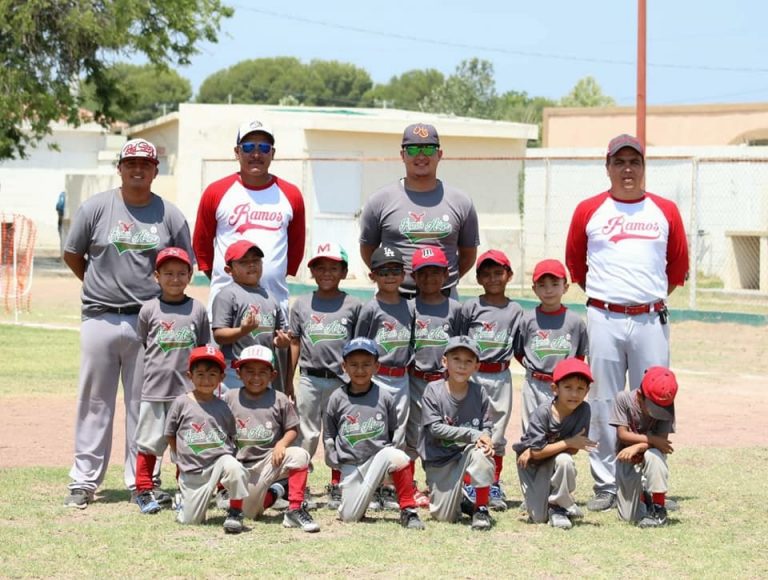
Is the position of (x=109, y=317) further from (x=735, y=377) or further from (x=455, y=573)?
(x=735, y=377)

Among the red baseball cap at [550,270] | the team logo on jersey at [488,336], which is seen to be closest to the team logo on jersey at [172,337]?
the team logo on jersey at [488,336]

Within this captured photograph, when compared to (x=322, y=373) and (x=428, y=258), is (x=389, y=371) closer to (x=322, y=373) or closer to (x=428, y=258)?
(x=322, y=373)

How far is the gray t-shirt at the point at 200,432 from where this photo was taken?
7109mm

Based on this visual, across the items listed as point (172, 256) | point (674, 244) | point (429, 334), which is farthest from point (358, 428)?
point (674, 244)

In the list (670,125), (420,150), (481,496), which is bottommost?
(481,496)

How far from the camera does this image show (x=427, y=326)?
7.59m

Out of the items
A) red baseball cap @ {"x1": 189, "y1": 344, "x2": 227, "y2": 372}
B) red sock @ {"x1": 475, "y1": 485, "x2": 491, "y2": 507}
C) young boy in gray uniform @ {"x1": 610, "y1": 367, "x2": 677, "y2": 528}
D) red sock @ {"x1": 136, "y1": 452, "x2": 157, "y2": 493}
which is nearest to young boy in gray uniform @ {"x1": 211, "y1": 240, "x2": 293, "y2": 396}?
red baseball cap @ {"x1": 189, "y1": 344, "x2": 227, "y2": 372}

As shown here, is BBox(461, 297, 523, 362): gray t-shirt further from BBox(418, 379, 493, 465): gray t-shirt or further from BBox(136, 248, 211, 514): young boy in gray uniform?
BBox(136, 248, 211, 514): young boy in gray uniform

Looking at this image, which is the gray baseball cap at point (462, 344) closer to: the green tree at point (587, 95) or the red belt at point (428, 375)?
the red belt at point (428, 375)

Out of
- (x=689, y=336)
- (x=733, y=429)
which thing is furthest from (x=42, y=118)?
(x=733, y=429)

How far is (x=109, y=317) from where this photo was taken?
7.55 meters

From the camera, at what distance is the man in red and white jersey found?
7.61 m

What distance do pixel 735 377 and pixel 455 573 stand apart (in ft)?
29.1

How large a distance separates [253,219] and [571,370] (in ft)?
6.86
